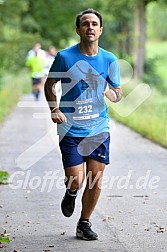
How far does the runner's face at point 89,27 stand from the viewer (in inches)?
281

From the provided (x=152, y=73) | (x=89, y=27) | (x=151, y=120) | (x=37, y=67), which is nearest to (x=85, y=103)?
(x=89, y=27)

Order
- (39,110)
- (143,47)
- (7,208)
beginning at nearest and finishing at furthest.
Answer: (7,208) < (39,110) < (143,47)

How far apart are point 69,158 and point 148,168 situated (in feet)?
16.6

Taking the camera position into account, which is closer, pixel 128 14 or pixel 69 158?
pixel 69 158

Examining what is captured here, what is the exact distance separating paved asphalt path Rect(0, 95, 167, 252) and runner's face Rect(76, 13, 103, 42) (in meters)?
1.89

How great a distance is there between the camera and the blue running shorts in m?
7.28

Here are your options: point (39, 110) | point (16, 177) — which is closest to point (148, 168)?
point (16, 177)

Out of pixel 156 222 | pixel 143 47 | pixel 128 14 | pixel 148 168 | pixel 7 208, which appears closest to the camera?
pixel 156 222

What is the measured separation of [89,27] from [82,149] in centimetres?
113

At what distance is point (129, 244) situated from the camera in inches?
282

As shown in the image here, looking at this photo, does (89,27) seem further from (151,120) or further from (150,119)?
(150,119)

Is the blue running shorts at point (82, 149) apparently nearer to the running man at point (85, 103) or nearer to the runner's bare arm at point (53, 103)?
the running man at point (85, 103)

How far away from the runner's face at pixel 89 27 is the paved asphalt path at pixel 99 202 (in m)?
1.89

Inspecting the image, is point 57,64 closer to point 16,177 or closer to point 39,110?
point 16,177
